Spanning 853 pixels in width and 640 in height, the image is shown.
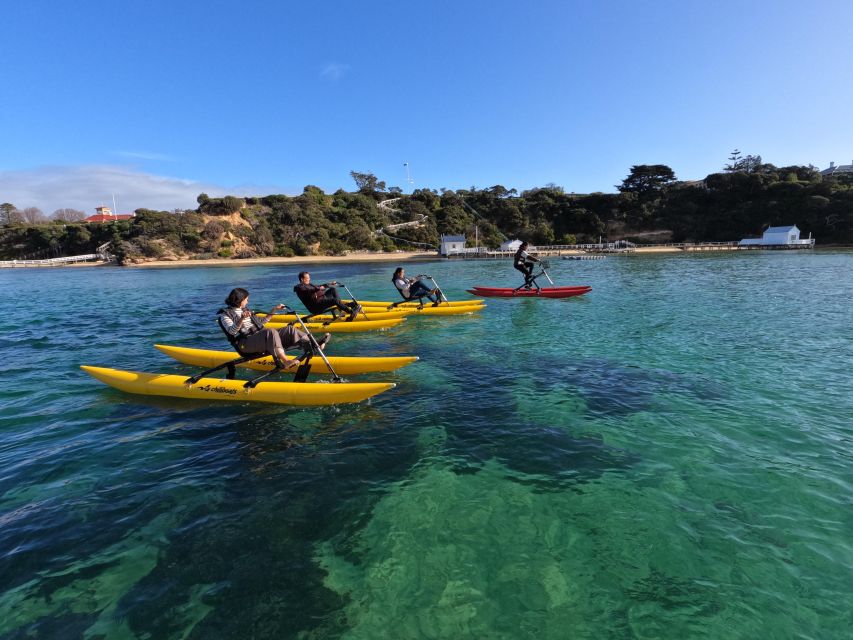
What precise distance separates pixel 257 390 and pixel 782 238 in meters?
84.6

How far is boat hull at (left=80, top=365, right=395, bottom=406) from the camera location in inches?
305

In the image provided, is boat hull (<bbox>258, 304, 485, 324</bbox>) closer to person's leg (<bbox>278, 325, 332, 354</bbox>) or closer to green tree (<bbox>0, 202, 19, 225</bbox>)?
person's leg (<bbox>278, 325, 332, 354</bbox>)

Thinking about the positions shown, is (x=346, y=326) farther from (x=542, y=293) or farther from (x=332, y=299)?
(x=542, y=293)

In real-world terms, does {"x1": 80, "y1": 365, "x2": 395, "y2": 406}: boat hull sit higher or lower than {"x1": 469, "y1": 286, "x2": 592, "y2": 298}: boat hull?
lower

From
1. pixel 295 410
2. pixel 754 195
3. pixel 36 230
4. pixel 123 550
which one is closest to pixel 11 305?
pixel 295 410

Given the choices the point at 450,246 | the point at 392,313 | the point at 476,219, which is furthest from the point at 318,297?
the point at 476,219

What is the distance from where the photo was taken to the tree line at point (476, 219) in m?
72.5

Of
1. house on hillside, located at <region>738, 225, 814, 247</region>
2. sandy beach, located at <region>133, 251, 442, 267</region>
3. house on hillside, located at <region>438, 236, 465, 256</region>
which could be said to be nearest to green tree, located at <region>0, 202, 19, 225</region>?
sandy beach, located at <region>133, 251, 442, 267</region>

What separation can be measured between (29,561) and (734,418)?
380 inches

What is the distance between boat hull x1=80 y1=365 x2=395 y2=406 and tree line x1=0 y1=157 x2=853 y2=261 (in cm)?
6846

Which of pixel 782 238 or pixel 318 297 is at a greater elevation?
pixel 782 238

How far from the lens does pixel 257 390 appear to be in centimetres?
790

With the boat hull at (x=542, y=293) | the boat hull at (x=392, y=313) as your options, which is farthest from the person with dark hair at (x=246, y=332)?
the boat hull at (x=542, y=293)

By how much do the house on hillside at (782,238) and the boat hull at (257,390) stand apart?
82.1 meters
